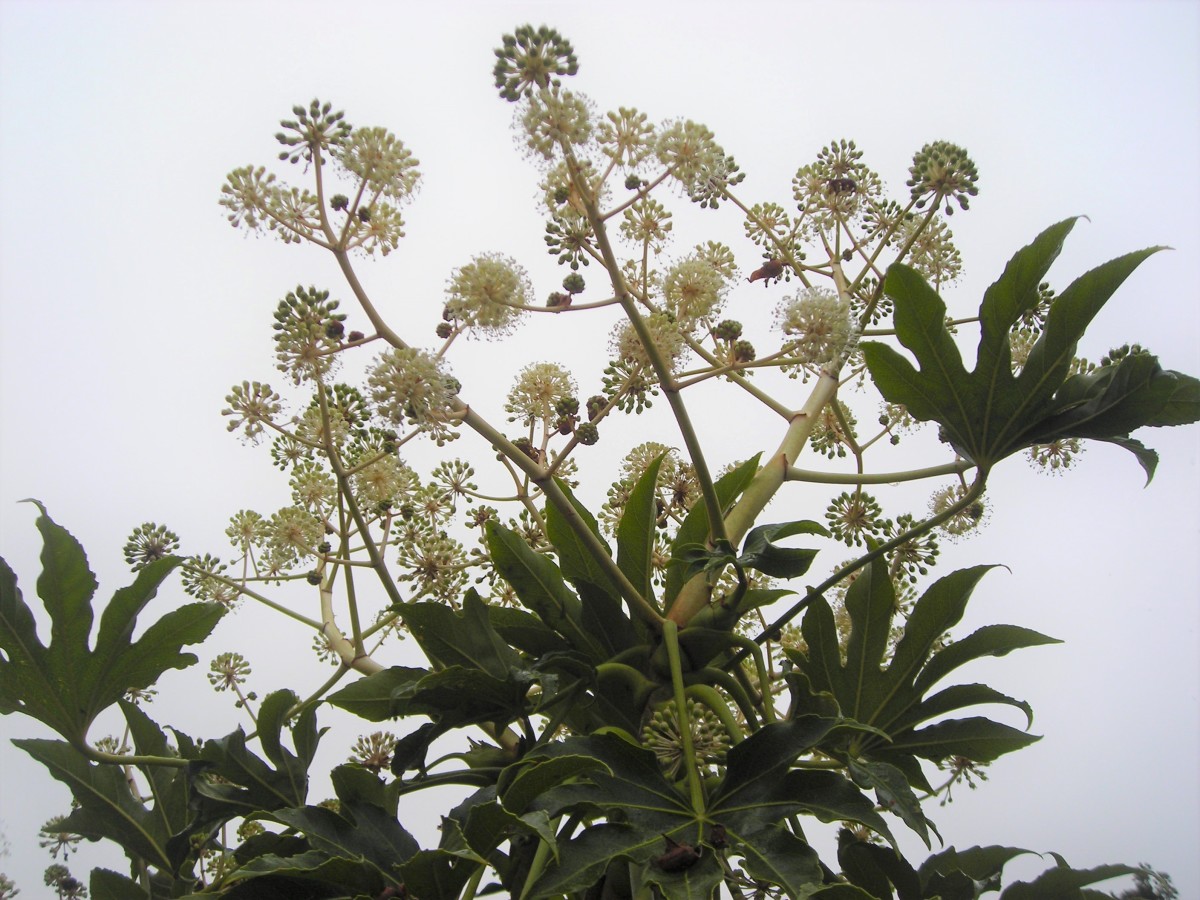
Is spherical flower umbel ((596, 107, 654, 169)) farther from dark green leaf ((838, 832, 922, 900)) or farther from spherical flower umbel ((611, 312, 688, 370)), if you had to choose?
dark green leaf ((838, 832, 922, 900))

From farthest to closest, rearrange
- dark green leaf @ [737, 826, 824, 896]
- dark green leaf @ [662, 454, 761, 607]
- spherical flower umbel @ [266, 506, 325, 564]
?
spherical flower umbel @ [266, 506, 325, 564] < dark green leaf @ [662, 454, 761, 607] < dark green leaf @ [737, 826, 824, 896]

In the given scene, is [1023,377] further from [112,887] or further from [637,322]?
[112,887]

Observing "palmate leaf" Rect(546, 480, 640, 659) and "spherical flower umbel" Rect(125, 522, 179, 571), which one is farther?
"spherical flower umbel" Rect(125, 522, 179, 571)

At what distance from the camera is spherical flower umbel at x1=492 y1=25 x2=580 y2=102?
4.81 feet

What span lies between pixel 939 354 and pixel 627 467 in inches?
39.1

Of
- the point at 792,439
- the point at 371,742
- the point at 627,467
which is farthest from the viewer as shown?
the point at 627,467

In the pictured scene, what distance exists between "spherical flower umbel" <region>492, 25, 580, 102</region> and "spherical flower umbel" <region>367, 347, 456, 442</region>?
44 centimetres

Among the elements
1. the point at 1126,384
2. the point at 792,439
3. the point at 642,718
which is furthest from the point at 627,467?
the point at 1126,384

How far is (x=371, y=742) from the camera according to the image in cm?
224

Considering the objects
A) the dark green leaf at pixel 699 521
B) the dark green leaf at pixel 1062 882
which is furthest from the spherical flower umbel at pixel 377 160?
the dark green leaf at pixel 1062 882

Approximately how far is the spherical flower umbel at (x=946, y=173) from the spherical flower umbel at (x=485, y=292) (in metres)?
0.97

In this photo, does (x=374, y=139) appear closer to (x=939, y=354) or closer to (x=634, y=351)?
(x=634, y=351)

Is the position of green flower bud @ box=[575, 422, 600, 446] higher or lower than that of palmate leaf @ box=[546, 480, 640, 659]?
higher

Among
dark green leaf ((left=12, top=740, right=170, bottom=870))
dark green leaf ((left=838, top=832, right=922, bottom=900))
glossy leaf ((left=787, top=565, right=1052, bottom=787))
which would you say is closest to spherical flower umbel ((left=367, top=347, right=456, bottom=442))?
glossy leaf ((left=787, top=565, right=1052, bottom=787))
